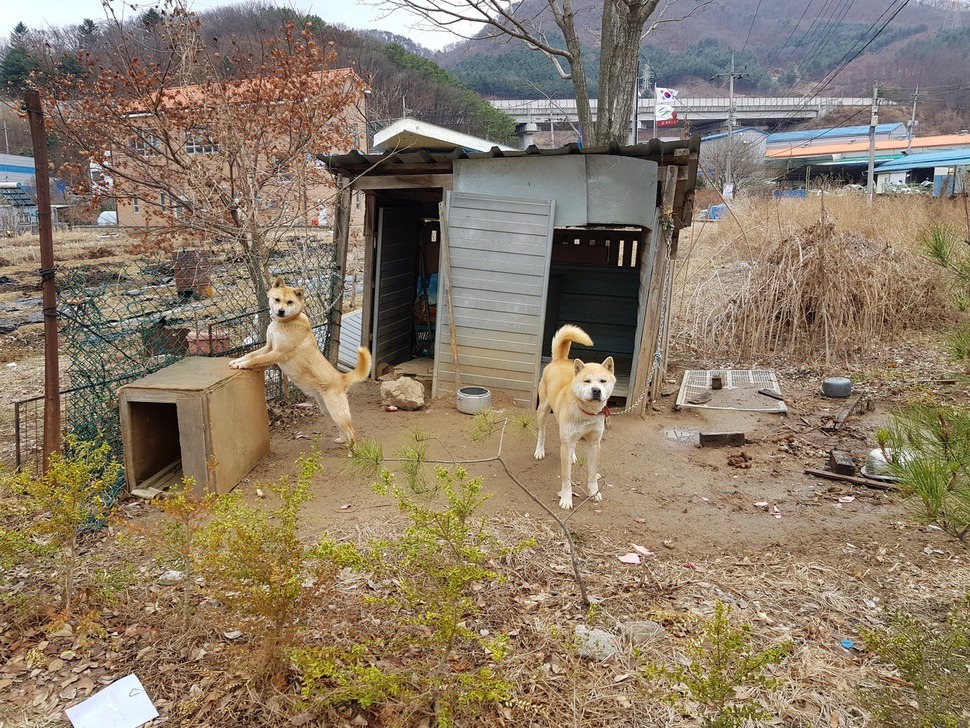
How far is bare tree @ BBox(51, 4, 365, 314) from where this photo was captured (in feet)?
23.7

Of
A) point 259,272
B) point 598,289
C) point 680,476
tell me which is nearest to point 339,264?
point 259,272

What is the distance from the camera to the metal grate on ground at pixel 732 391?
8.07m

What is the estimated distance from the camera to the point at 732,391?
339 inches

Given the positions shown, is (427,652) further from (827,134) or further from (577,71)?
(827,134)

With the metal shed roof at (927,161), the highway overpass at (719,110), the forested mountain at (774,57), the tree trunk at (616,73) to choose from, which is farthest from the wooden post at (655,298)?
the forested mountain at (774,57)

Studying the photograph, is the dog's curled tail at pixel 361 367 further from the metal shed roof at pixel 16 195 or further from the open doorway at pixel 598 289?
the metal shed roof at pixel 16 195

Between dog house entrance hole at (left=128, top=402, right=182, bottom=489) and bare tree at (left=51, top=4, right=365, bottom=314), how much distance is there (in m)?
2.15

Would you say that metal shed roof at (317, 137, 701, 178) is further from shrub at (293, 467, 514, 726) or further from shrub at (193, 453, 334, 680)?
shrub at (193, 453, 334, 680)

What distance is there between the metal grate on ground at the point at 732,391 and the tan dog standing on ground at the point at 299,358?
4.26 m

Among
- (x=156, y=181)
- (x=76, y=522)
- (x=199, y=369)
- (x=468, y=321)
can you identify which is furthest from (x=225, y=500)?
(x=156, y=181)

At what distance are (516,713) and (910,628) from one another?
1738 millimetres

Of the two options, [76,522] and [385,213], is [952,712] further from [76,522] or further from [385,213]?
[385,213]

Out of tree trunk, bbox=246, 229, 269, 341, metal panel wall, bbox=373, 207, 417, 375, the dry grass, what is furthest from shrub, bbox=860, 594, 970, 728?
the dry grass

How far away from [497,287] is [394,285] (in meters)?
2.32
